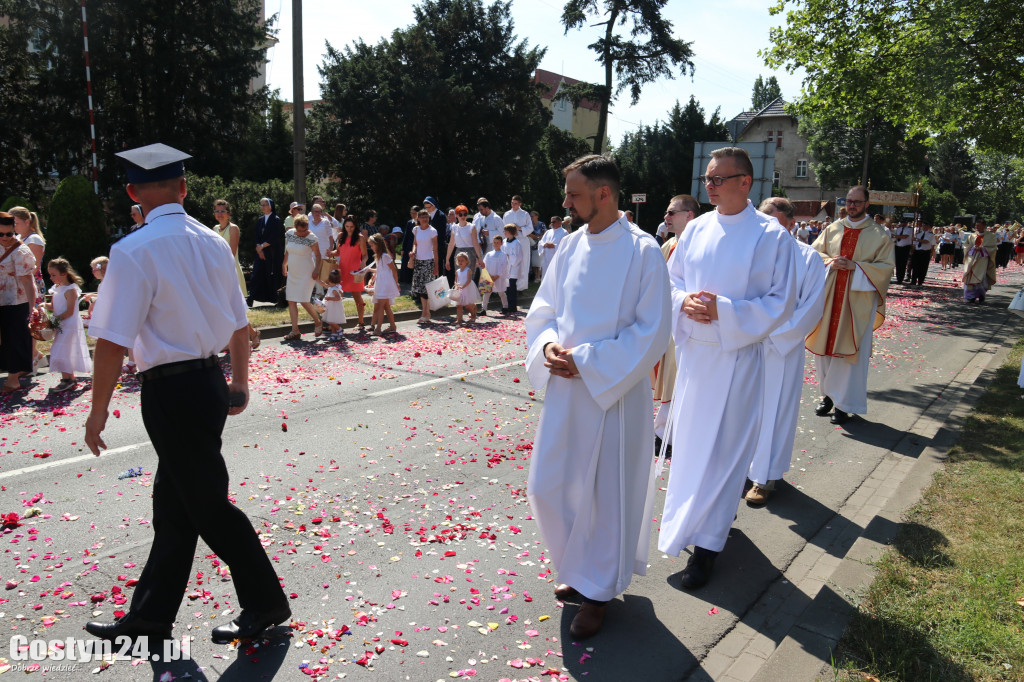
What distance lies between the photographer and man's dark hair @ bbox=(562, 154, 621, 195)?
3.61m

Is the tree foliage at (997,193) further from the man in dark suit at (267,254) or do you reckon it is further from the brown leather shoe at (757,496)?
the brown leather shoe at (757,496)

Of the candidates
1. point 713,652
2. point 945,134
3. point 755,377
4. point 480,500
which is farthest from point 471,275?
point 945,134

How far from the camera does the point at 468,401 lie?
827 cm

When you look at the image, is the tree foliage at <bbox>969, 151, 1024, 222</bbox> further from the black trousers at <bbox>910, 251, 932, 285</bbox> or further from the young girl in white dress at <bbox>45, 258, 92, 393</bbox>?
the young girl in white dress at <bbox>45, 258, 92, 393</bbox>

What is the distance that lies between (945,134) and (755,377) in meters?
19.9

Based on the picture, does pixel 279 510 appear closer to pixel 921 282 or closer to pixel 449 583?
pixel 449 583

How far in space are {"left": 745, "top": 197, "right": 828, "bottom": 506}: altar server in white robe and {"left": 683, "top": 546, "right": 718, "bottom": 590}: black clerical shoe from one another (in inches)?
53.9

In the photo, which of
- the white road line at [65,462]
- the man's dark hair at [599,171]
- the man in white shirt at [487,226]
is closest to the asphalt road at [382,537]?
the white road line at [65,462]

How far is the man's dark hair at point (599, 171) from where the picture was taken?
11.9 feet

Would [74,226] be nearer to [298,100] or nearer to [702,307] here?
[298,100]

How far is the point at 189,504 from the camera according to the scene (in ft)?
10.7

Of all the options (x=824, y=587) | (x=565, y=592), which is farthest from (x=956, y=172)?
(x=565, y=592)

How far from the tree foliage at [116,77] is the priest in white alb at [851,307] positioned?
2451 cm

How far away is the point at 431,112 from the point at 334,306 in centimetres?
1708
